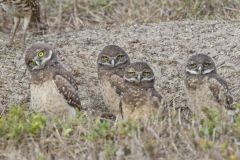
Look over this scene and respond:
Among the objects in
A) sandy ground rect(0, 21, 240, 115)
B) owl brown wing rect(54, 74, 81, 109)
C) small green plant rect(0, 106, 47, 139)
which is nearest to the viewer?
small green plant rect(0, 106, 47, 139)

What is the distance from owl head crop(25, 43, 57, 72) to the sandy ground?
68cm

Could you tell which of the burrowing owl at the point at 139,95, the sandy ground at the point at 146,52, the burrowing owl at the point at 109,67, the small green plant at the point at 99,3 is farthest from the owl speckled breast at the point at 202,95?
the small green plant at the point at 99,3

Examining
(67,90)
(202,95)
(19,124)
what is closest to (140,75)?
(202,95)

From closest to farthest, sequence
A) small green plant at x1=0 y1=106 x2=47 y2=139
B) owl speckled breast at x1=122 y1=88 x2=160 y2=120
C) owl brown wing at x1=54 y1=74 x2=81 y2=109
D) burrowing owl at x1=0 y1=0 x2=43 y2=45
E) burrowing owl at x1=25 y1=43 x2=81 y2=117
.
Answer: small green plant at x1=0 y1=106 x2=47 y2=139, owl speckled breast at x1=122 y1=88 x2=160 y2=120, burrowing owl at x1=25 y1=43 x2=81 y2=117, owl brown wing at x1=54 y1=74 x2=81 y2=109, burrowing owl at x1=0 y1=0 x2=43 y2=45

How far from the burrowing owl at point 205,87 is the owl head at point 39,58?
1403mm

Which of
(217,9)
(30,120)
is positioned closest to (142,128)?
(30,120)

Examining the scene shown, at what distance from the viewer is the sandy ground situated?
934cm

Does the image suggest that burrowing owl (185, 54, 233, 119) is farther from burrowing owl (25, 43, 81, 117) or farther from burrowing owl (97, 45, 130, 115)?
burrowing owl (25, 43, 81, 117)

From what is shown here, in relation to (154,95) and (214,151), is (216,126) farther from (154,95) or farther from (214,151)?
(154,95)

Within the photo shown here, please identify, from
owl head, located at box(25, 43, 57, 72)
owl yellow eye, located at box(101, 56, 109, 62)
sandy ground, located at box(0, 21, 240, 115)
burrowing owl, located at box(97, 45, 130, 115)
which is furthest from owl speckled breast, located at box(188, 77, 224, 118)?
owl head, located at box(25, 43, 57, 72)

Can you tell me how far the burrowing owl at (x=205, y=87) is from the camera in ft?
26.1

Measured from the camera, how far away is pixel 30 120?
22.5 feet

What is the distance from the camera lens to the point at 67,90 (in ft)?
26.8

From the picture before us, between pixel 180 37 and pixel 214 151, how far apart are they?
4.79 meters
